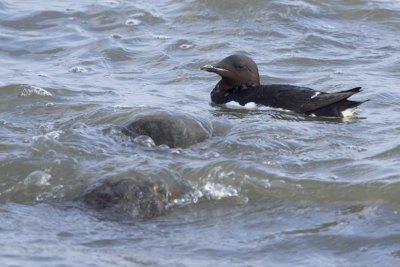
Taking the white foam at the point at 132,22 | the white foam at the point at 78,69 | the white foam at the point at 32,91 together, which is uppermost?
the white foam at the point at 132,22

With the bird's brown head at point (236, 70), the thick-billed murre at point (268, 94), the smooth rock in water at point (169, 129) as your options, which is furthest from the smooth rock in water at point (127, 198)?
the bird's brown head at point (236, 70)

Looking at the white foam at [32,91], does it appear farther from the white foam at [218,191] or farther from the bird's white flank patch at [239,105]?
the white foam at [218,191]

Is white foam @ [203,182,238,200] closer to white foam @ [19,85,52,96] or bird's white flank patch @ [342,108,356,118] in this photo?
bird's white flank patch @ [342,108,356,118]

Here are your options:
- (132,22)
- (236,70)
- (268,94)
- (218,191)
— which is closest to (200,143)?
(218,191)

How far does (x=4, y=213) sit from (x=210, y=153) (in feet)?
6.93

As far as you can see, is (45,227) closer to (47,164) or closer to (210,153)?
(47,164)

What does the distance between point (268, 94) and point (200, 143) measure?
201cm

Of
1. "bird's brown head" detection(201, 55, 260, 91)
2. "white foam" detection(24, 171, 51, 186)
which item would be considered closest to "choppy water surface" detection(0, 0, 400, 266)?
"white foam" detection(24, 171, 51, 186)

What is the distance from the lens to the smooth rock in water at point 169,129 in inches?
277

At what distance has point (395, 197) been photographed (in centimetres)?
573

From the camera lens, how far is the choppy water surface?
499cm

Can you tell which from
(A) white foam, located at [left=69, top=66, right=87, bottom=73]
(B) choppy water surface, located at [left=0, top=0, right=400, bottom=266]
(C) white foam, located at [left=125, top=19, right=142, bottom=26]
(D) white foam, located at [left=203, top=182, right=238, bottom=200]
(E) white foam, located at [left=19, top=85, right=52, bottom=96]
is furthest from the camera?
(C) white foam, located at [left=125, top=19, right=142, bottom=26]

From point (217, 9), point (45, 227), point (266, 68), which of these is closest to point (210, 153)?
point (45, 227)

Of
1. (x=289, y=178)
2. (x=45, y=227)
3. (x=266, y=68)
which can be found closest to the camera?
(x=45, y=227)
